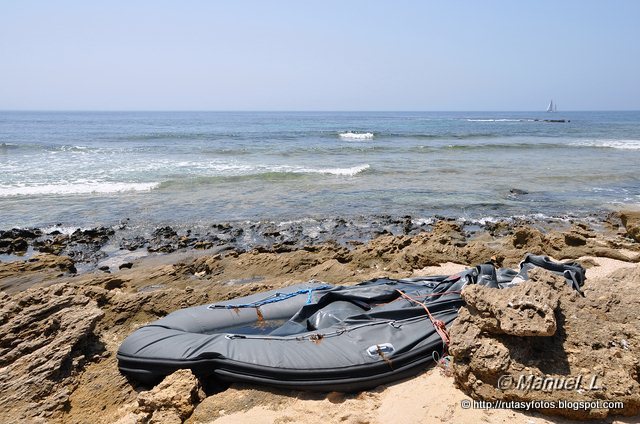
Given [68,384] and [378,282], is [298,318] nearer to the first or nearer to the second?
[378,282]

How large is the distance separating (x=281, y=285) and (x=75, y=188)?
10.5 meters

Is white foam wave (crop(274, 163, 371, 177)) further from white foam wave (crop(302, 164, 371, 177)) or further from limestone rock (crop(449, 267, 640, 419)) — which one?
limestone rock (crop(449, 267, 640, 419))

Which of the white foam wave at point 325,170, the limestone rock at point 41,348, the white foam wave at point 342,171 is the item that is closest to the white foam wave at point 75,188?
the white foam wave at point 325,170

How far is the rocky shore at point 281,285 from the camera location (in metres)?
3.39

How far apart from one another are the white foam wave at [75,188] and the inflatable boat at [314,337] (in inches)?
407

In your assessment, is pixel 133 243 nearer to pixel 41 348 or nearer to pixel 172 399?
pixel 41 348

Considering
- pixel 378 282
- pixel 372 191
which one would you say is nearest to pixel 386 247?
pixel 378 282

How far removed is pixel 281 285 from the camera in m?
6.15

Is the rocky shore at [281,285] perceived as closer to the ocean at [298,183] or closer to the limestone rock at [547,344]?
the limestone rock at [547,344]

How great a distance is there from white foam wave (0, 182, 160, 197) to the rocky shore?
6501mm

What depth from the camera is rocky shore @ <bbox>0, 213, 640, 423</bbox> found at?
339 cm

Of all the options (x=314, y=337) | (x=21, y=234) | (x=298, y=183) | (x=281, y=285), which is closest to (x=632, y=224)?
(x=281, y=285)

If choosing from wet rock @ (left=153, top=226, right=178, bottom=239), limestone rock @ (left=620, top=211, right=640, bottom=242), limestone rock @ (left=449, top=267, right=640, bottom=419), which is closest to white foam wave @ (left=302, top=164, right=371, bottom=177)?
wet rock @ (left=153, top=226, right=178, bottom=239)

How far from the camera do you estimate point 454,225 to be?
916 centimetres
